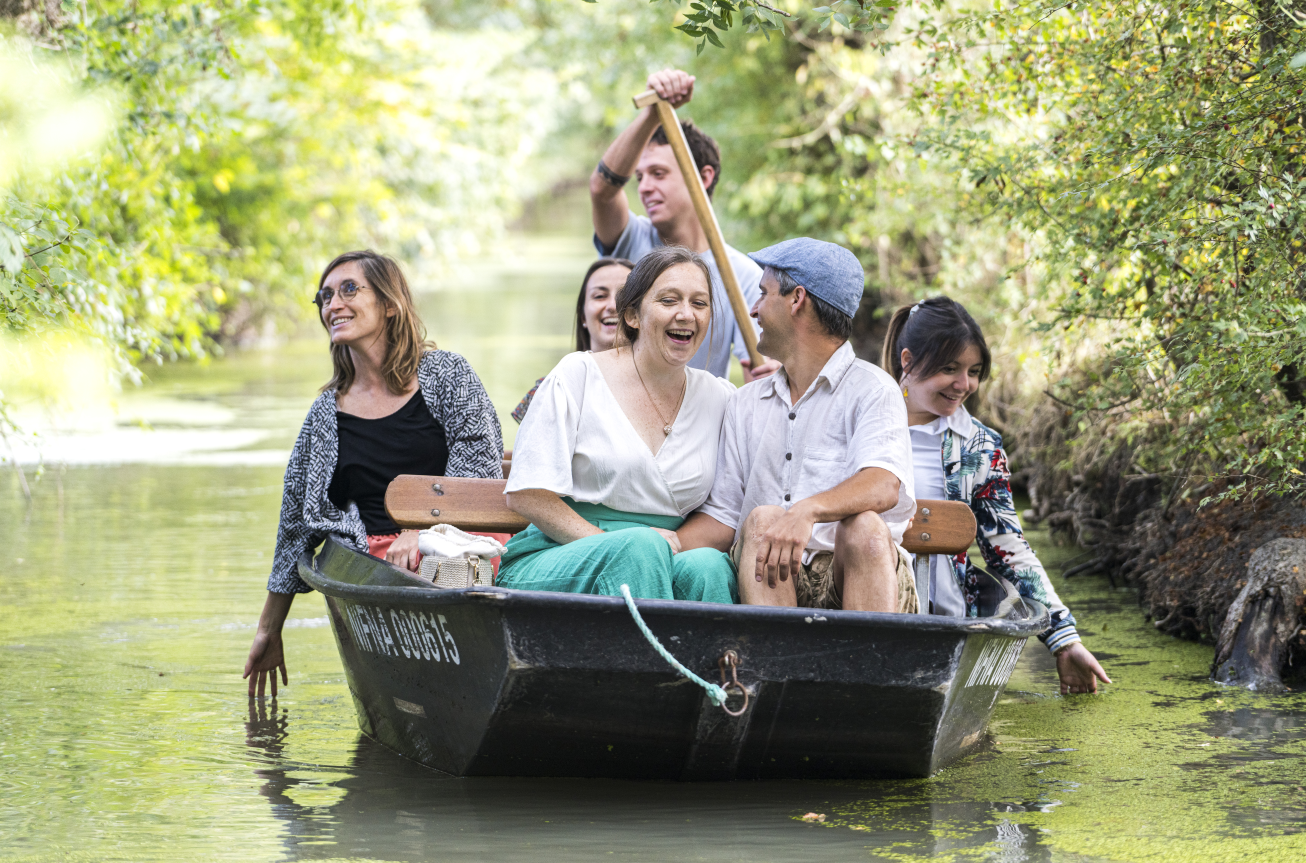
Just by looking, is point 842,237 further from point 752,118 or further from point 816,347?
point 816,347

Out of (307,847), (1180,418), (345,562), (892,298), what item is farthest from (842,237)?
(307,847)

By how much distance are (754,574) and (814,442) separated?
426mm

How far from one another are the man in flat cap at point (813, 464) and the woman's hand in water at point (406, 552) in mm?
826

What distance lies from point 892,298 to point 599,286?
270 inches

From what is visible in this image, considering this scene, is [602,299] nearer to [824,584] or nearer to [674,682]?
[824,584]

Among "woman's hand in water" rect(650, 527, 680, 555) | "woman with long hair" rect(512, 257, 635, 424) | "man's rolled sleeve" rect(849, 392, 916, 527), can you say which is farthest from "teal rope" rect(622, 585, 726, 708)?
"woman with long hair" rect(512, 257, 635, 424)

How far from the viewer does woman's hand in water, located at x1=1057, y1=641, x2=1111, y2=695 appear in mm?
5051

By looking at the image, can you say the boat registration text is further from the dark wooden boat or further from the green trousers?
the green trousers

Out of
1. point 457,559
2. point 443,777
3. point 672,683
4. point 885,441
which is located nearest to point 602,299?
point 457,559

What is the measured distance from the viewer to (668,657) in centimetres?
354

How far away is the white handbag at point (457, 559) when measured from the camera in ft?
13.0

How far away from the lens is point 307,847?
11.9 ft

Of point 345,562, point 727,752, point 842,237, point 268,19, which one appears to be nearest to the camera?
point 727,752

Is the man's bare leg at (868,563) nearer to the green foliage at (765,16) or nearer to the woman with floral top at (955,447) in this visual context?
the woman with floral top at (955,447)
